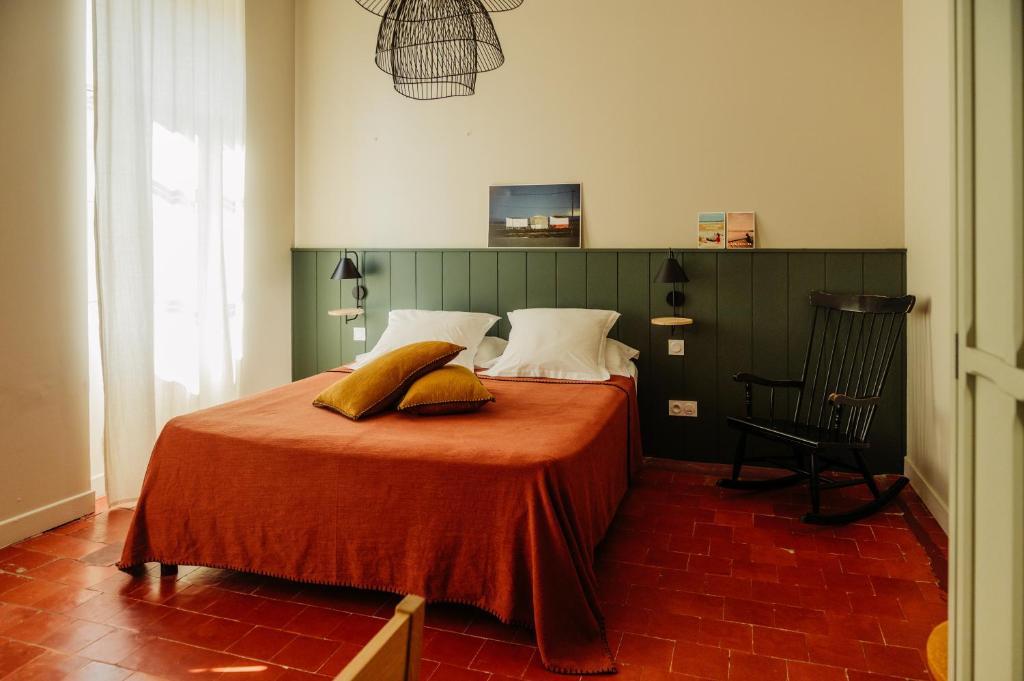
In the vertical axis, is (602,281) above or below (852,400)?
above

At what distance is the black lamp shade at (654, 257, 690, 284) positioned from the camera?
153 inches

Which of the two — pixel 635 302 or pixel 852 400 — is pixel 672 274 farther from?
pixel 852 400

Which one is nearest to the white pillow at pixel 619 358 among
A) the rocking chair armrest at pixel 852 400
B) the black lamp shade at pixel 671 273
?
the black lamp shade at pixel 671 273

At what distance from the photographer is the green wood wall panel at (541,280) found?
14.3 ft

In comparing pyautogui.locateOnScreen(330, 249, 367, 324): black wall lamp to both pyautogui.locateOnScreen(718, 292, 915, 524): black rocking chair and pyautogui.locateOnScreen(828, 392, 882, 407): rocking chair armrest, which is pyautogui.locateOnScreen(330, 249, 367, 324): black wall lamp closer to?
pyautogui.locateOnScreen(718, 292, 915, 524): black rocking chair

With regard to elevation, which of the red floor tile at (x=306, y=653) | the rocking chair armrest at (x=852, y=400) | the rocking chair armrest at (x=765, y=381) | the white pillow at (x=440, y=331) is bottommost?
the red floor tile at (x=306, y=653)

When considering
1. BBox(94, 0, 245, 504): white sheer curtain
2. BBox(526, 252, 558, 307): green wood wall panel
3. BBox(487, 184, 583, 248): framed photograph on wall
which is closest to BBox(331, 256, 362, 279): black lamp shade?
BBox(94, 0, 245, 504): white sheer curtain

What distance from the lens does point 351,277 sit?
4492 millimetres

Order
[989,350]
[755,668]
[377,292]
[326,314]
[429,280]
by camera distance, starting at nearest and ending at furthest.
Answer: [989,350] → [755,668] → [429,280] → [377,292] → [326,314]

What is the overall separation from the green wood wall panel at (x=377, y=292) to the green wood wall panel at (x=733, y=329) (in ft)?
7.28

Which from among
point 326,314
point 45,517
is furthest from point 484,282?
point 45,517

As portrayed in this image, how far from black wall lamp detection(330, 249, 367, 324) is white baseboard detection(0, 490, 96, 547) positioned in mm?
1833

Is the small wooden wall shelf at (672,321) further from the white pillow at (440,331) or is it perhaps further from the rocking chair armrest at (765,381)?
the white pillow at (440,331)

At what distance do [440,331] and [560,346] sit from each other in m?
0.78
